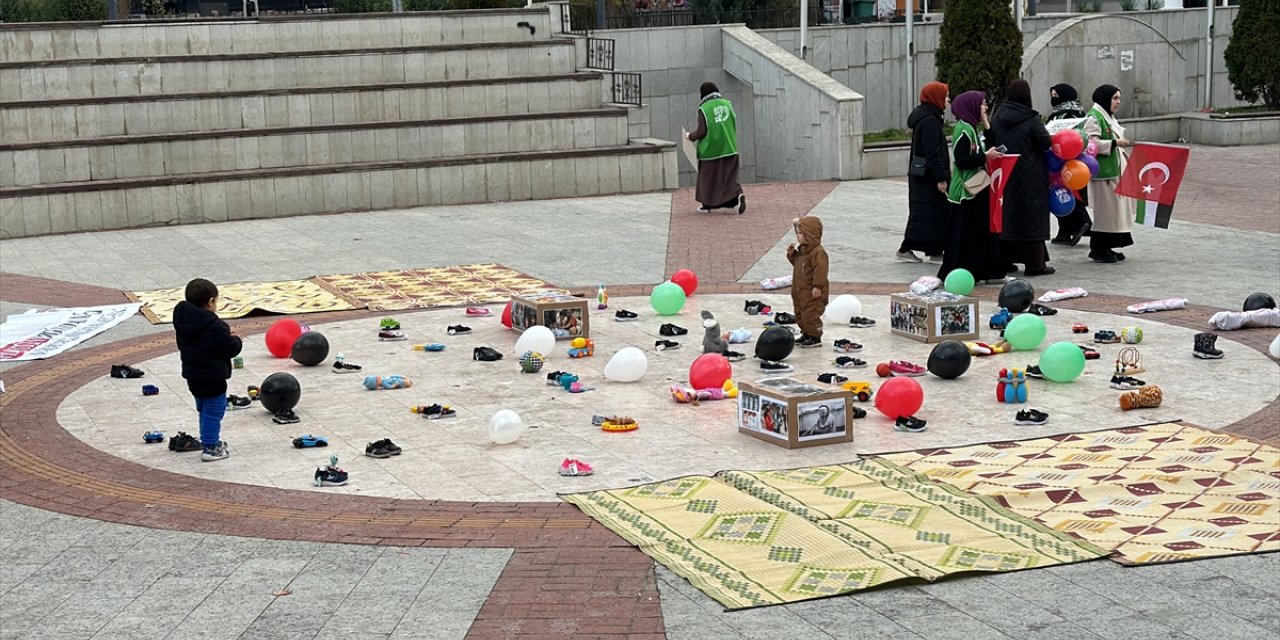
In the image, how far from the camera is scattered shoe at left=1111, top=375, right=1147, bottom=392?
34.7 feet

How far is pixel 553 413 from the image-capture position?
10359 mm

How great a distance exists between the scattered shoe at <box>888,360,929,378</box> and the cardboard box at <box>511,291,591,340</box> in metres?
2.57

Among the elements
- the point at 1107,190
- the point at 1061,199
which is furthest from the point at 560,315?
the point at 1107,190

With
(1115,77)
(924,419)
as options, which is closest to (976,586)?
(924,419)

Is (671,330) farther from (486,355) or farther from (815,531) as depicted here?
(815,531)

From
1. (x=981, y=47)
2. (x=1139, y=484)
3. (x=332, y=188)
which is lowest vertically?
(x=1139, y=484)

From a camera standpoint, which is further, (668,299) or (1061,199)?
(1061,199)

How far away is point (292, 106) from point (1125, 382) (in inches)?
608

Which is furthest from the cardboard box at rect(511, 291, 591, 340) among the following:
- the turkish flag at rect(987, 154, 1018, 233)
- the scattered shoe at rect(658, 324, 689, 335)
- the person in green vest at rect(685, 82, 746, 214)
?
the person in green vest at rect(685, 82, 746, 214)

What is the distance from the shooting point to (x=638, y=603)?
268 inches

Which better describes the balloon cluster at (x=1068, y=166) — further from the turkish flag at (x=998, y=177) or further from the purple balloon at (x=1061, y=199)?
the turkish flag at (x=998, y=177)

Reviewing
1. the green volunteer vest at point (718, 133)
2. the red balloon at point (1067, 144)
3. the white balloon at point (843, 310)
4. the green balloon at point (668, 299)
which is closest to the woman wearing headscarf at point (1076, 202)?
the red balloon at point (1067, 144)

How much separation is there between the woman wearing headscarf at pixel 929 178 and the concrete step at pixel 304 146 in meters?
8.75

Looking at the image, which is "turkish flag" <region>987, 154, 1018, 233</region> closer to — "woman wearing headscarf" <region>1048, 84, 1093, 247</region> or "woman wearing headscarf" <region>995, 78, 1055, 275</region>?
"woman wearing headscarf" <region>995, 78, 1055, 275</region>
